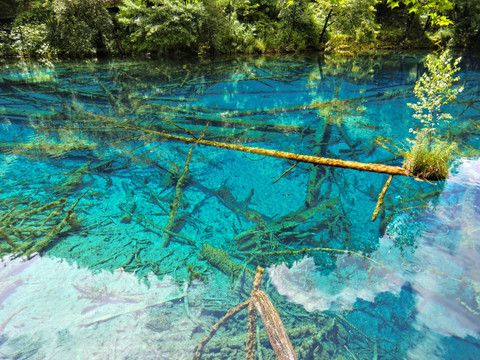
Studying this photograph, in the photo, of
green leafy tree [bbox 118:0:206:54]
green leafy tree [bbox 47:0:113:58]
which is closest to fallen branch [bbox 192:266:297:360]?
green leafy tree [bbox 118:0:206:54]

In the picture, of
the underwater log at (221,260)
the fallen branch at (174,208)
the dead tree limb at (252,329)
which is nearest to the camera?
the dead tree limb at (252,329)

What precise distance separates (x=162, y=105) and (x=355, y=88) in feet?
18.4

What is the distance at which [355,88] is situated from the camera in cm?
832

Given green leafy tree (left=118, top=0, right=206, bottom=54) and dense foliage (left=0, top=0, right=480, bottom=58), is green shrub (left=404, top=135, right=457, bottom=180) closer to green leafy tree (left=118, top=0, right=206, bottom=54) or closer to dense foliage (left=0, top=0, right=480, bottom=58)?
dense foliage (left=0, top=0, right=480, bottom=58)

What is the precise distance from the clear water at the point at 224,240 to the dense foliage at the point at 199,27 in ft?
25.1

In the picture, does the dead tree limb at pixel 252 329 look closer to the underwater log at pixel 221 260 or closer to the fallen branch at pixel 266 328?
the fallen branch at pixel 266 328

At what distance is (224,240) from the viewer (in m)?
3.05

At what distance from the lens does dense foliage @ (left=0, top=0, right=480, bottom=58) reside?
12.0 meters

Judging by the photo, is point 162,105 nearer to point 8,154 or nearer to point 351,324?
point 8,154

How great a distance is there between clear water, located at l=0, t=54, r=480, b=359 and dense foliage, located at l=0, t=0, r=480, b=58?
764 cm

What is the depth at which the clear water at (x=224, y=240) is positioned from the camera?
211 centimetres

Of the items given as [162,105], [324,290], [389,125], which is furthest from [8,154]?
[389,125]

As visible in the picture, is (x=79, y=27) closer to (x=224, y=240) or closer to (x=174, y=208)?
(x=174, y=208)

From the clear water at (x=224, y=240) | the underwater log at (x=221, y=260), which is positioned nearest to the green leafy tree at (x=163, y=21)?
the clear water at (x=224, y=240)
